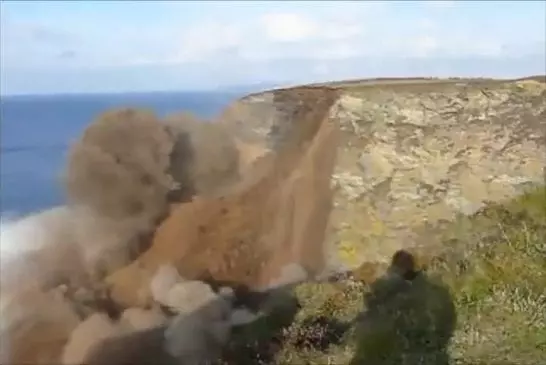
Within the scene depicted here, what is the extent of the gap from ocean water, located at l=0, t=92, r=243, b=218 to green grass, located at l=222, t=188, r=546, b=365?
1487 millimetres

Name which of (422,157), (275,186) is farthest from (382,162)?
(275,186)

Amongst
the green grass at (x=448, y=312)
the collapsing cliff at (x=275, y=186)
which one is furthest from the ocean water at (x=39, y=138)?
the green grass at (x=448, y=312)

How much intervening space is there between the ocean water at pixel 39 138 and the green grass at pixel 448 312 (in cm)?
149

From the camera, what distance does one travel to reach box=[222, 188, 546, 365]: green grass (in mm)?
5078

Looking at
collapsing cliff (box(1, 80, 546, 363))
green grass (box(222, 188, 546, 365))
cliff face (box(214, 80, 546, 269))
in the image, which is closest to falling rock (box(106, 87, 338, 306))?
collapsing cliff (box(1, 80, 546, 363))

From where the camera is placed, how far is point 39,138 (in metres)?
4.92

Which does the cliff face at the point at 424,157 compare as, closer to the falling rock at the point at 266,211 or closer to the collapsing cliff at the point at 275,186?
the collapsing cliff at the point at 275,186

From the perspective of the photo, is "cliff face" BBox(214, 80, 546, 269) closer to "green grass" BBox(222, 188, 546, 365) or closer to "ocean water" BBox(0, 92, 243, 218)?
"green grass" BBox(222, 188, 546, 365)

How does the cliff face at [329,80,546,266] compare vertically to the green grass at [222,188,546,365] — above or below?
above

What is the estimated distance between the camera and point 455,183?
642 centimetres

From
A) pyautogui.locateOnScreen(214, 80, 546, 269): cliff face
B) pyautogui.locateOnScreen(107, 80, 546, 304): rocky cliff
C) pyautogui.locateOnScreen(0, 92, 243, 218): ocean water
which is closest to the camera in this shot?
pyautogui.locateOnScreen(0, 92, 243, 218): ocean water

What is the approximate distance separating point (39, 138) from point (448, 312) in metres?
2.83

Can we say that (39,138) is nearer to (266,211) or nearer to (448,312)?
(266,211)

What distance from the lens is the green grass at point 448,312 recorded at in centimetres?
508
